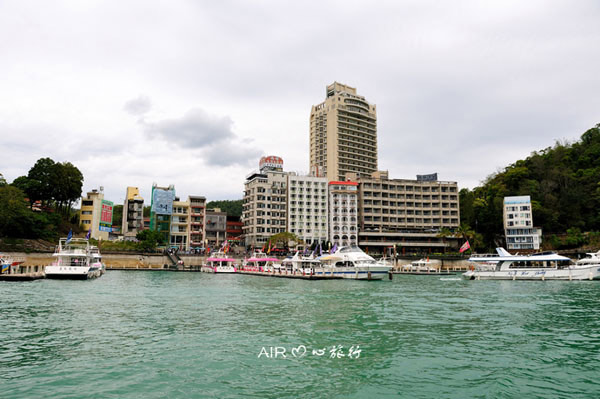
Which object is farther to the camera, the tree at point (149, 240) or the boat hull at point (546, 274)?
the tree at point (149, 240)

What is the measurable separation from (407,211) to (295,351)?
402 feet

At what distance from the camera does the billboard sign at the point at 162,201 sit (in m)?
116

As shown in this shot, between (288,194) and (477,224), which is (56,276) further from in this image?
(477,224)

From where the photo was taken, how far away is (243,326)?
74.2 feet

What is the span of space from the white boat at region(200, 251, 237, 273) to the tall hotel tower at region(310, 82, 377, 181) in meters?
68.4

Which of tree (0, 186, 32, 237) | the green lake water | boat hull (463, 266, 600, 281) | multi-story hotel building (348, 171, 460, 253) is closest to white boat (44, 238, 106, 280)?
the green lake water

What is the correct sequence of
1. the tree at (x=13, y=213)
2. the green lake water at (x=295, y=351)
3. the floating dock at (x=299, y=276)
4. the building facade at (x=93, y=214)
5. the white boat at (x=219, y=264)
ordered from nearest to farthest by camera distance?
the green lake water at (x=295, y=351), the floating dock at (x=299, y=276), the tree at (x=13, y=213), the white boat at (x=219, y=264), the building facade at (x=93, y=214)

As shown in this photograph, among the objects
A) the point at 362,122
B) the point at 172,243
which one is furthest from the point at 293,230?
the point at 362,122

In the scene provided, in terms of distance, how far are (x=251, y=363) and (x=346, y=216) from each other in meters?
112

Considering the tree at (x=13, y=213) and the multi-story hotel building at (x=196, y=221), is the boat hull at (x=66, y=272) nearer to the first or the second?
the tree at (x=13, y=213)

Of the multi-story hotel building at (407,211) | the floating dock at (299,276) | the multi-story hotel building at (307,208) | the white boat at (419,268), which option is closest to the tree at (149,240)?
the floating dock at (299,276)

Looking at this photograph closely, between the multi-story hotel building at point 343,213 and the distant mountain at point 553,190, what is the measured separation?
3543 centimetres

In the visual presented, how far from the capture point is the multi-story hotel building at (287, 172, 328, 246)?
127250 millimetres

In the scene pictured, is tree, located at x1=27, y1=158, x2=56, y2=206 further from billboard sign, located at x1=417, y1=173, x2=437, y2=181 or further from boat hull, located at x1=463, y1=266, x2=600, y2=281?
billboard sign, located at x1=417, y1=173, x2=437, y2=181
